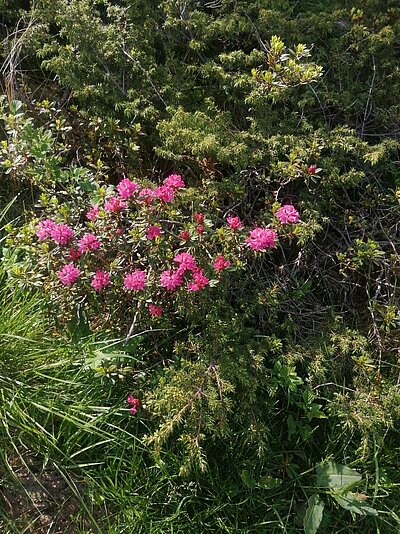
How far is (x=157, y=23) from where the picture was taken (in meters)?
2.53

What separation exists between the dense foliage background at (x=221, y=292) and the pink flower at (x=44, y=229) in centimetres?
8

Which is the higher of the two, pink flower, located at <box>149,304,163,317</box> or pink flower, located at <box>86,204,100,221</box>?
pink flower, located at <box>86,204,100,221</box>

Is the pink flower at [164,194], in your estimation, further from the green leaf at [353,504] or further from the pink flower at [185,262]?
the green leaf at [353,504]

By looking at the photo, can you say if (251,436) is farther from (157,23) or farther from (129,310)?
(157,23)

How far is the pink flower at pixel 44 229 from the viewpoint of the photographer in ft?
6.41

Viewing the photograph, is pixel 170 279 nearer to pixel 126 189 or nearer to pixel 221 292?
pixel 221 292

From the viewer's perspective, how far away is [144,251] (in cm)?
203

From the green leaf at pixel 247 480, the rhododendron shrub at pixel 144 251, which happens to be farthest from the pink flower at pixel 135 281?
the green leaf at pixel 247 480

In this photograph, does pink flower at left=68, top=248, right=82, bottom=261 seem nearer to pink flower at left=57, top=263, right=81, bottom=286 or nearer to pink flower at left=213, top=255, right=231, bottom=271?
pink flower at left=57, top=263, right=81, bottom=286

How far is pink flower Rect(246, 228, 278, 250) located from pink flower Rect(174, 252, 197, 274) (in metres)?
0.21

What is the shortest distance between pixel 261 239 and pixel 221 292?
25cm

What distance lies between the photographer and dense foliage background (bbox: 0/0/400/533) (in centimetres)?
196

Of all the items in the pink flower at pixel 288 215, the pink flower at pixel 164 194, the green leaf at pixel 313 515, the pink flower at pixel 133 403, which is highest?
the pink flower at pixel 164 194

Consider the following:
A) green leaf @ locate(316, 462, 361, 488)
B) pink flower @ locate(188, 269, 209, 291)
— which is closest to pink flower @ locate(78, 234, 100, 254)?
pink flower @ locate(188, 269, 209, 291)
